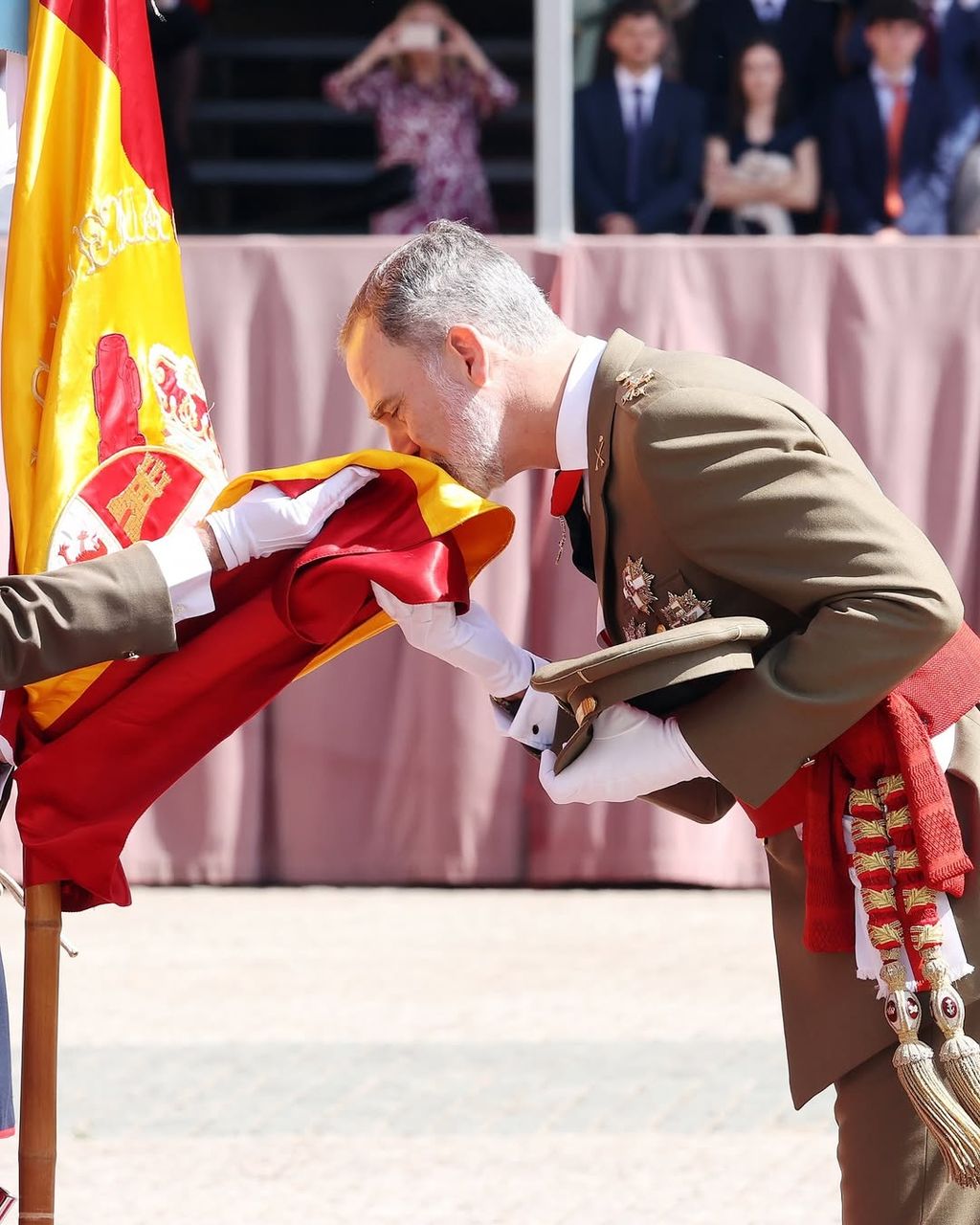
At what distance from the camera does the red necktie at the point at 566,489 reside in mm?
2215

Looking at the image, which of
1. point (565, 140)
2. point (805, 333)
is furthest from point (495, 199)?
point (805, 333)

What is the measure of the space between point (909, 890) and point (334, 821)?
3.79 m

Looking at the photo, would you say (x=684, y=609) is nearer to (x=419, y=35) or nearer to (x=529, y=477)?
(x=529, y=477)

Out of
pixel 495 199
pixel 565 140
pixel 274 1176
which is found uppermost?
pixel 565 140

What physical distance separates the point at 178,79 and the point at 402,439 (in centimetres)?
635

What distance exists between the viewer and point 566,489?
2238mm

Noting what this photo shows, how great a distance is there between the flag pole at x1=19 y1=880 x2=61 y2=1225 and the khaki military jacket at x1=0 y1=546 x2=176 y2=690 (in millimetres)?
377

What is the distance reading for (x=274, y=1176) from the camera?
3373 mm

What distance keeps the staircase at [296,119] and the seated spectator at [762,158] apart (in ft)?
7.53

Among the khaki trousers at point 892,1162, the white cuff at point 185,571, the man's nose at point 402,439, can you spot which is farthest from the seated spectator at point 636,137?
the khaki trousers at point 892,1162

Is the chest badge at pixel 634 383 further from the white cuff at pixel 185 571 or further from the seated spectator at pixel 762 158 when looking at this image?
the seated spectator at pixel 762 158

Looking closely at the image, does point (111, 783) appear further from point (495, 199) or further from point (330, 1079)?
point (495, 199)

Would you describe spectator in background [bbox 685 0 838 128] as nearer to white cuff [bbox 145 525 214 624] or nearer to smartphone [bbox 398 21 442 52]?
smartphone [bbox 398 21 442 52]

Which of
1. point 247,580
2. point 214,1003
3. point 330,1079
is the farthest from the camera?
point 214,1003
